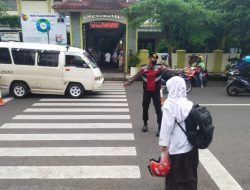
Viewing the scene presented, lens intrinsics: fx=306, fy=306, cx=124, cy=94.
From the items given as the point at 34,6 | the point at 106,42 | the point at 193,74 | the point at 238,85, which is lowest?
the point at 238,85

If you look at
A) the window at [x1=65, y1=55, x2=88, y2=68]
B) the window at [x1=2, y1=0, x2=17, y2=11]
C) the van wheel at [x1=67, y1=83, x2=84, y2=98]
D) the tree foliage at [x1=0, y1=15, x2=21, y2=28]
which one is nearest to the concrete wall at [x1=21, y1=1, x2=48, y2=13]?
the window at [x1=2, y1=0, x2=17, y2=11]

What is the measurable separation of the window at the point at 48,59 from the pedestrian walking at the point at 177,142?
30.6 feet

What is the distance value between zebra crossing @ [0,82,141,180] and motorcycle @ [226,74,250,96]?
5153mm

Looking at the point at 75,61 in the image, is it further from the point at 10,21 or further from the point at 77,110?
the point at 10,21

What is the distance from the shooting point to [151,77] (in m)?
7.16

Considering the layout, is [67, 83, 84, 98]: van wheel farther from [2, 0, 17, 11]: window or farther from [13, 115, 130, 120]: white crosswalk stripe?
[2, 0, 17, 11]: window

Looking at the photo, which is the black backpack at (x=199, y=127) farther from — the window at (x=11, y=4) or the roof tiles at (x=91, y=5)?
the window at (x=11, y=4)

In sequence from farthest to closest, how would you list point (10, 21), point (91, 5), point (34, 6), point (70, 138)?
point (34, 6), point (10, 21), point (91, 5), point (70, 138)

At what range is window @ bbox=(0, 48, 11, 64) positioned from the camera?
481 inches

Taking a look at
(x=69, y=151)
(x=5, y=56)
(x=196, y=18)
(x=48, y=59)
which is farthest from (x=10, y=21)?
(x=69, y=151)

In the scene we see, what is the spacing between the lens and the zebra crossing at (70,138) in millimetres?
5094

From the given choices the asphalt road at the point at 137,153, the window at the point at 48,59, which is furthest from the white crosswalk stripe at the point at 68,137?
the window at the point at 48,59

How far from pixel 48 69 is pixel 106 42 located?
2087cm

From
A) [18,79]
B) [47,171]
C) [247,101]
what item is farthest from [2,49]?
[247,101]
